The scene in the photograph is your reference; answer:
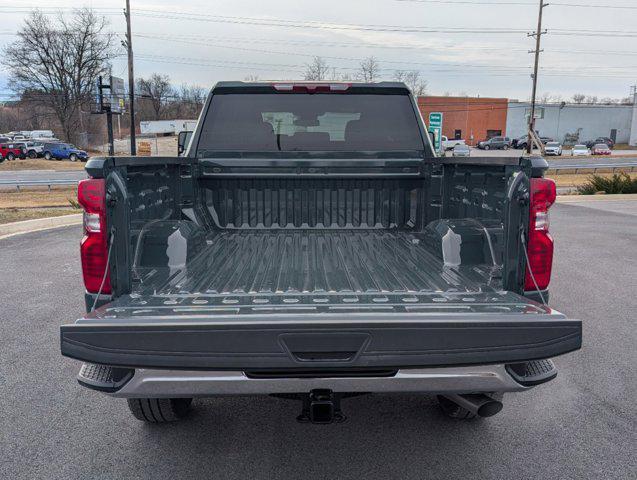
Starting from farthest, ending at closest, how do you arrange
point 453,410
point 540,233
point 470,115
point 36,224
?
point 470,115 → point 36,224 → point 453,410 → point 540,233

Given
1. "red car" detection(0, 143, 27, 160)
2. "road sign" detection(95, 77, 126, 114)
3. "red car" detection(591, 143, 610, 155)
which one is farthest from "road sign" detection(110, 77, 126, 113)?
"red car" detection(591, 143, 610, 155)

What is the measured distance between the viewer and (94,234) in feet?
9.13

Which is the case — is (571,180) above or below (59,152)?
above

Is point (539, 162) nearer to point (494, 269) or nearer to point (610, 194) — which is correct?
point (494, 269)

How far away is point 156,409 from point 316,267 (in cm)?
128

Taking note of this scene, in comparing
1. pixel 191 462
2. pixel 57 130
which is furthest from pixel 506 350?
pixel 57 130

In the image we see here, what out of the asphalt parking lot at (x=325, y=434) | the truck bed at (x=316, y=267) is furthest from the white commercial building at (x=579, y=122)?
the asphalt parking lot at (x=325, y=434)

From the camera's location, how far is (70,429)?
3.56 metres

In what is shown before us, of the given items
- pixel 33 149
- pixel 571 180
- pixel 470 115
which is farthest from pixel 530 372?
pixel 470 115

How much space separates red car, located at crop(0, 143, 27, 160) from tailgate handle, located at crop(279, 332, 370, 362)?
51455mm

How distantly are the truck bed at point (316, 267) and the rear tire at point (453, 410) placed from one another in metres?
0.86

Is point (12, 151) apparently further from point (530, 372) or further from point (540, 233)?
point (530, 372)

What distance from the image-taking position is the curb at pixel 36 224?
449 inches

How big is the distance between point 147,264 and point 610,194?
747 inches
